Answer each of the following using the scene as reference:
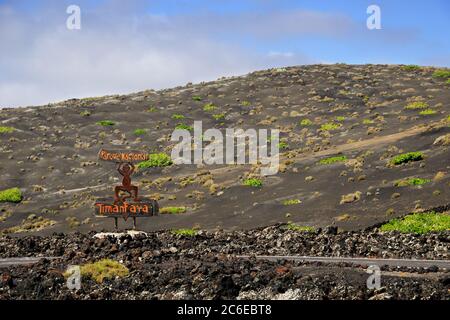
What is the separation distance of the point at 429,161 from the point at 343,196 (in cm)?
877

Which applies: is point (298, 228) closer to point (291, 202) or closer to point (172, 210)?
point (291, 202)

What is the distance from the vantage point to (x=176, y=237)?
35.8 metres

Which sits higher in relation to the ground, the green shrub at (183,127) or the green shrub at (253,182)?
the green shrub at (183,127)

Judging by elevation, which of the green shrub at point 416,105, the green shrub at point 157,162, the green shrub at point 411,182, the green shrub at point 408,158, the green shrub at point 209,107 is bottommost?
the green shrub at point 411,182

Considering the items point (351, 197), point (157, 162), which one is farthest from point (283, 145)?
point (351, 197)

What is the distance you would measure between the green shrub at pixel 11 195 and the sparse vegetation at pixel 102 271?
3745 cm

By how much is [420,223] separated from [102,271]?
64.2ft

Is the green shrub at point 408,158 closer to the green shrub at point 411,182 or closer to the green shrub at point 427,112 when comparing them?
the green shrub at point 411,182

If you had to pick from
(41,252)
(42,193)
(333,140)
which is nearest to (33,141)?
(42,193)

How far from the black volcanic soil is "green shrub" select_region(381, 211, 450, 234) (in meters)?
1.14

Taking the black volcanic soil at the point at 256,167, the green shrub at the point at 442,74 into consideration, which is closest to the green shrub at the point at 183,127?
the black volcanic soil at the point at 256,167

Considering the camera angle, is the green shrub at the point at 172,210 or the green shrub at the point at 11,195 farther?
the green shrub at the point at 11,195

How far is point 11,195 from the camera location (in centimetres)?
5822

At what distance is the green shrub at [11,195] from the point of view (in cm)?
5744
